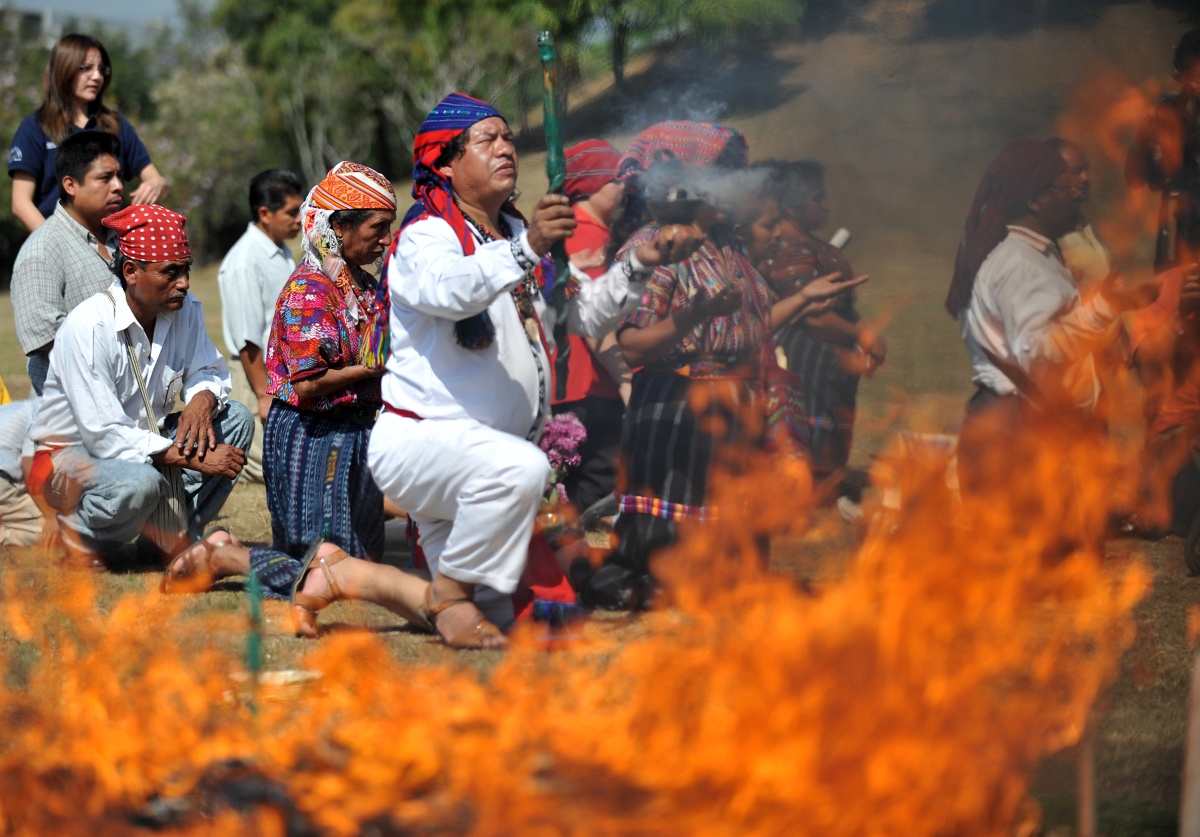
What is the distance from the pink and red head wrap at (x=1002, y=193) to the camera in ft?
15.4

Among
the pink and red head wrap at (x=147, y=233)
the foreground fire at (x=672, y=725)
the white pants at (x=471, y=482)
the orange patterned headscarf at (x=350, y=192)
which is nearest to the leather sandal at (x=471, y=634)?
the white pants at (x=471, y=482)

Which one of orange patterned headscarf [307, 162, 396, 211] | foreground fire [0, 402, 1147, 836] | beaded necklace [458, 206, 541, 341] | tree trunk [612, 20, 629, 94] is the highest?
tree trunk [612, 20, 629, 94]

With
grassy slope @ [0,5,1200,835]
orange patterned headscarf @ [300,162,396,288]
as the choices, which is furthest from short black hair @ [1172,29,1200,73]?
orange patterned headscarf @ [300,162,396,288]

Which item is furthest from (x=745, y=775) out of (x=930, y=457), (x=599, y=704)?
(x=930, y=457)

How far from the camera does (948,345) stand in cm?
523

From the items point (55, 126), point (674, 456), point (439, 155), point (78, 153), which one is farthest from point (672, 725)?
point (55, 126)

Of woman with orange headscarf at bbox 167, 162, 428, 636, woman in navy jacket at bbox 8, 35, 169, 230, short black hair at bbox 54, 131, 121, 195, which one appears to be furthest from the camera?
woman in navy jacket at bbox 8, 35, 169, 230

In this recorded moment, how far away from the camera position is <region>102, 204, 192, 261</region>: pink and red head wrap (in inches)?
201

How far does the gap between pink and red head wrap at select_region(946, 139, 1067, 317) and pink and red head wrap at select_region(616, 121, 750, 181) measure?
0.97 meters

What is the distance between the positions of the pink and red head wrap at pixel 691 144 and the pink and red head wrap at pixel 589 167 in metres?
0.67

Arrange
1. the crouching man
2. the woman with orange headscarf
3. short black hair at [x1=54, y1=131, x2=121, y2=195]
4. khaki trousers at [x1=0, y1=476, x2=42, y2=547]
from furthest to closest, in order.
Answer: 1. short black hair at [x1=54, y1=131, x2=121, y2=195]
2. khaki trousers at [x1=0, y1=476, x2=42, y2=547]
3. the crouching man
4. the woman with orange headscarf

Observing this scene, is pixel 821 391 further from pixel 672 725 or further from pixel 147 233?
pixel 672 725

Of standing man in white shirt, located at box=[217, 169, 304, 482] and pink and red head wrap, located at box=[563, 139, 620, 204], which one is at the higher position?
pink and red head wrap, located at box=[563, 139, 620, 204]

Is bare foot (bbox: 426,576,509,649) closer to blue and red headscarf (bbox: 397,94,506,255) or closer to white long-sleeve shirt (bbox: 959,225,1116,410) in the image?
blue and red headscarf (bbox: 397,94,506,255)
